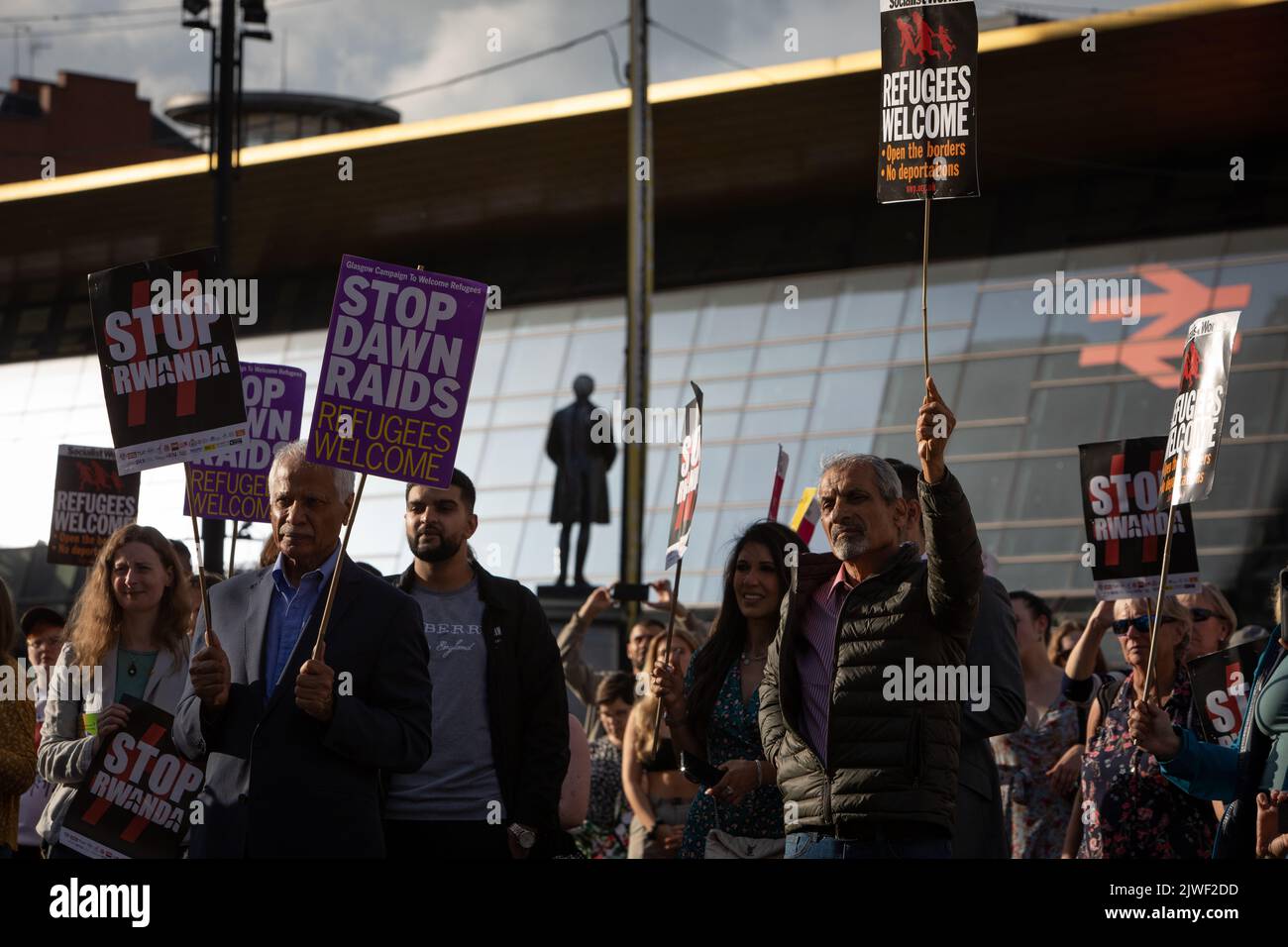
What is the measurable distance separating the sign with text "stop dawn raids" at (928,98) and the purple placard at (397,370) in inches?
48.0

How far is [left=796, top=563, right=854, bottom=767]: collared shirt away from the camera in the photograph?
16.3 ft

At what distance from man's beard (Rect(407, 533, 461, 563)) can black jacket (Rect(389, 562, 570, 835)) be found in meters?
0.10

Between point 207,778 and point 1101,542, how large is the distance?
3424mm

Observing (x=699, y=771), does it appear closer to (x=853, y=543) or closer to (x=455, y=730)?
(x=455, y=730)

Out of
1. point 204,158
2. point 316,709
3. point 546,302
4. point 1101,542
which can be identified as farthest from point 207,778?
point 546,302

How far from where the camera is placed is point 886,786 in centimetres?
468

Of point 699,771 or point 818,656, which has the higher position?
point 818,656

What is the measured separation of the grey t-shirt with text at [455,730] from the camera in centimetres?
538

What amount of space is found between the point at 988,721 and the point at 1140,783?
1172 millimetres

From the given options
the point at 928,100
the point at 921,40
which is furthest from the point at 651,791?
the point at 921,40

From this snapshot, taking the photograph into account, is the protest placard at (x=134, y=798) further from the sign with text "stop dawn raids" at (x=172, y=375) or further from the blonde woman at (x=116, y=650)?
the sign with text "stop dawn raids" at (x=172, y=375)

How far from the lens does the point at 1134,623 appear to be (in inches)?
260

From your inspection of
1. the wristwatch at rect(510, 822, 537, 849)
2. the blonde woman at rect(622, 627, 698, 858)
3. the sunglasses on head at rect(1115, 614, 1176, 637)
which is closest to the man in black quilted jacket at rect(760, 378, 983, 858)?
the wristwatch at rect(510, 822, 537, 849)

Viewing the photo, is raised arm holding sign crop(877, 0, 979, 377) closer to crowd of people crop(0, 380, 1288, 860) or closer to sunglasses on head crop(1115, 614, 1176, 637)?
crowd of people crop(0, 380, 1288, 860)
